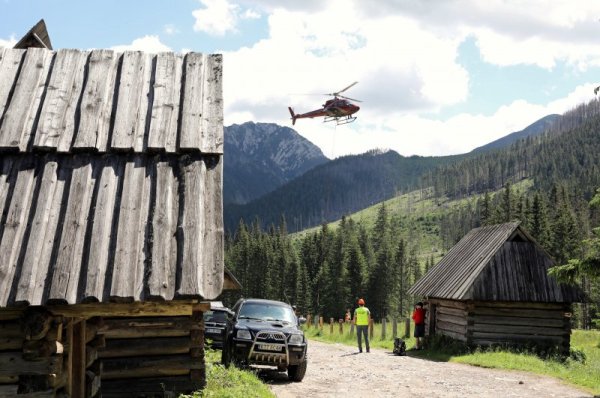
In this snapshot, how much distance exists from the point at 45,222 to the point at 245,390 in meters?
6.36

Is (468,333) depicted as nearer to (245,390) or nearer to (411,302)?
(245,390)

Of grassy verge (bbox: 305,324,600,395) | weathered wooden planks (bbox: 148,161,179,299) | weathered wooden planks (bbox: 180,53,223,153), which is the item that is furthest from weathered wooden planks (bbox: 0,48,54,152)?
grassy verge (bbox: 305,324,600,395)

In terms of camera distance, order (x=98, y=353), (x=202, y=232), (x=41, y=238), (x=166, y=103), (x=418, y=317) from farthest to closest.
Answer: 1. (x=418, y=317)
2. (x=98, y=353)
3. (x=166, y=103)
4. (x=202, y=232)
5. (x=41, y=238)

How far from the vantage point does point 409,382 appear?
1605 centimetres

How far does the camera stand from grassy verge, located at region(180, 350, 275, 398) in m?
10.8

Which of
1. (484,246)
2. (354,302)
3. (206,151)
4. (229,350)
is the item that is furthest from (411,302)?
(206,151)

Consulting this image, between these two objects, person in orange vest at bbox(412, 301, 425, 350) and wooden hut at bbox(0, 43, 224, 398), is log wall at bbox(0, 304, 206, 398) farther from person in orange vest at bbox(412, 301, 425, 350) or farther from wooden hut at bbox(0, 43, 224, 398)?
person in orange vest at bbox(412, 301, 425, 350)

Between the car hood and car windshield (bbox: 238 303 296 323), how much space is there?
1.02ft

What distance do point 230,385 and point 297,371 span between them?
3.94 m

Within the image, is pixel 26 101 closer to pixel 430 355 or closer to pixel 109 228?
pixel 109 228

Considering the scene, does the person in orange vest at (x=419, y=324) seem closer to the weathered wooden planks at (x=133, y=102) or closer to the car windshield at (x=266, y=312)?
the car windshield at (x=266, y=312)

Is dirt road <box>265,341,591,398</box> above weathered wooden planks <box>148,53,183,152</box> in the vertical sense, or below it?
below

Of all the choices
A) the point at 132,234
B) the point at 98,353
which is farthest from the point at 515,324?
the point at 132,234

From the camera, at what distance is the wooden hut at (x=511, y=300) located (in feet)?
80.2
